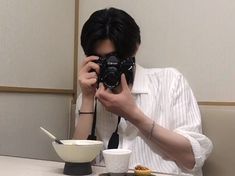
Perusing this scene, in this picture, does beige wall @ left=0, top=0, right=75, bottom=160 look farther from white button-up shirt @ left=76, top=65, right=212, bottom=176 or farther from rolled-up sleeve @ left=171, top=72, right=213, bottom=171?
rolled-up sleeve @ left=171, top=72, right=213, bottom=171

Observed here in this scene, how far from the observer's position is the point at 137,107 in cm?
110

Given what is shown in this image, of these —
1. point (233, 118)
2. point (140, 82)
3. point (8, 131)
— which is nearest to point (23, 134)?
point (8, 131)

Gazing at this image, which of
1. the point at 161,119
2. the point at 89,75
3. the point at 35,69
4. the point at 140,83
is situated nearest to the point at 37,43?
the point at 35,69

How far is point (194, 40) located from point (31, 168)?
2.41 feet

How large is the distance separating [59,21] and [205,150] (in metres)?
0.76

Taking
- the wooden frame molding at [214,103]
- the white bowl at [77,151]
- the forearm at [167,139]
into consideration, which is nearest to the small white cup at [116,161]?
the white bowl at [77,151]

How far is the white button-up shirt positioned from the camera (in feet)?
3.66

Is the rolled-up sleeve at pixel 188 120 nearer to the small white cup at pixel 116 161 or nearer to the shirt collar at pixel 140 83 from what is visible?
the shirt collar at pixel 140 83

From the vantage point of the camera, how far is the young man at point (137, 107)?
1.08 m

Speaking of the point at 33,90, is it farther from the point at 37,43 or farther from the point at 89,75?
the point at 89,75

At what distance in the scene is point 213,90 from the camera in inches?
51.0

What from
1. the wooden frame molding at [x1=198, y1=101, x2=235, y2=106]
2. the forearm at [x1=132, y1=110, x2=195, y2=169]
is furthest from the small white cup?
the wooden frame molding at [x1=198, y1=101, x2=235, y2=106]

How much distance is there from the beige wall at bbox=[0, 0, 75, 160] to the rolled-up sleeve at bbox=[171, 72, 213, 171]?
1.34ft

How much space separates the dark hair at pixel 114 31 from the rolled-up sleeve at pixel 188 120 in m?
0.19
